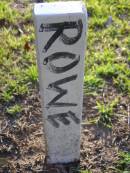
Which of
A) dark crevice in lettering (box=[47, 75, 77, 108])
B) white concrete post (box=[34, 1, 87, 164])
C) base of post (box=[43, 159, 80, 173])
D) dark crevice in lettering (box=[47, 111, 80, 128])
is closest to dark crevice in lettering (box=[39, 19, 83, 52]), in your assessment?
white concrete post (box=[34, 1, 87, 164])

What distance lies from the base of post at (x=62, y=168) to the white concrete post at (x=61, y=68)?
12 cm

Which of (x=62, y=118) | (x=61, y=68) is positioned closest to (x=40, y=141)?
(x=62, y=118)

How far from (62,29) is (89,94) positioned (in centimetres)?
154

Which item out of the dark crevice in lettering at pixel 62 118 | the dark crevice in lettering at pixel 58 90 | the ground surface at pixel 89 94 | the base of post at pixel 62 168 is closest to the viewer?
the dark crevice in lettering at pixel 58 90

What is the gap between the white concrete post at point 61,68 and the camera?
2.10 meters

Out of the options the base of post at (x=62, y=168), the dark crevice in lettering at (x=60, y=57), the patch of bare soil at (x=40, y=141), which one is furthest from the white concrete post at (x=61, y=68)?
the patch of bare soil at (x=40, y=141)

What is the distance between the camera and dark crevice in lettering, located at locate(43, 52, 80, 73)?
2.24 meters

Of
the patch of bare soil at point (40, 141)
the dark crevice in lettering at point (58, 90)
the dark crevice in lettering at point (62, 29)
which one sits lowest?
the patch of bare soil at point (40, 141)

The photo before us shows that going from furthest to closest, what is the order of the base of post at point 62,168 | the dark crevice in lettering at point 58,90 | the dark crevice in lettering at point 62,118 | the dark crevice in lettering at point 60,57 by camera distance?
the base of post at point 62,168 → the dark crevice in lettering at point 62,118 → the dark crevice in lettering at point 58,90 → the dark crevice in lettering at point 60,57

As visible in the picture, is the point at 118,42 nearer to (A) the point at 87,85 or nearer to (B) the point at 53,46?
(A) the point at 87,85

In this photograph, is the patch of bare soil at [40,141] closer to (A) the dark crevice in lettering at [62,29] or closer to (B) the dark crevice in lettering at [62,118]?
(B) the dark crevice in lettering at [62,118]

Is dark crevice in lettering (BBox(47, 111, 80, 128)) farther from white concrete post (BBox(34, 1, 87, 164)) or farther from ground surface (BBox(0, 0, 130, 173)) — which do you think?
ground surface (BBox(0, 0, 130, 173))

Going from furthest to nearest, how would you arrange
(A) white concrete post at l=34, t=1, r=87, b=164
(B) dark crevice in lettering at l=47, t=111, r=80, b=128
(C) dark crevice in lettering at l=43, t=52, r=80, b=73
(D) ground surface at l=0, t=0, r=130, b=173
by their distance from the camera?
1. (D) ground surface at l=0, t=0, r=130, b=173
2. (B) dark crevice in lettering at l=47, t=111, r=80, b=128
3. (C) dark crevice in lettering at l=43, t=52, r=80, b=73
4. (A) white concrete post at l=34, t=1, r=87, b=164

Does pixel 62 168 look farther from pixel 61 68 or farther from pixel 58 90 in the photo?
pixel 61 68
